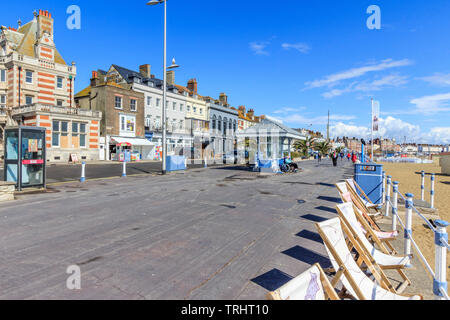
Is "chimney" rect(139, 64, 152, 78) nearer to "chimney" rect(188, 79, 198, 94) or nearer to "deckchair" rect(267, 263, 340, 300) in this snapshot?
"chimney" rect(188, 79, 198, 94)

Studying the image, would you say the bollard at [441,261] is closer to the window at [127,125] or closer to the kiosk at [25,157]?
the kiosk at [25,157]

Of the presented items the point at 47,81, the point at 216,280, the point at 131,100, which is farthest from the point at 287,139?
the point at 47,81

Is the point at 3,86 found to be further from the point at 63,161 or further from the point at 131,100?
the point at 131,100

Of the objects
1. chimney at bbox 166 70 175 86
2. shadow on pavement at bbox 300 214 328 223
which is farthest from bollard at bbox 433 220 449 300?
chimney at bbox 166 70 175 86

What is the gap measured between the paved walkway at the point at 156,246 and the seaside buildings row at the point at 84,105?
50.7 ft

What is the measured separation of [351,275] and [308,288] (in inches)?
35.3

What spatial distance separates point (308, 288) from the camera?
2152 mm

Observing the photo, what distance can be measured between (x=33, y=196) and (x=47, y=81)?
1078 inches

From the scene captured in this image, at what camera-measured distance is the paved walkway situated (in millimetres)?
3316

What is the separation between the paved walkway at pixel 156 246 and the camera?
332 centimetres

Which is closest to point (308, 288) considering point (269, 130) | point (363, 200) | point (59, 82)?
point (363, 200)

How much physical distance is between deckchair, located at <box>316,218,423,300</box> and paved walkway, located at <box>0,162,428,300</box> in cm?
88

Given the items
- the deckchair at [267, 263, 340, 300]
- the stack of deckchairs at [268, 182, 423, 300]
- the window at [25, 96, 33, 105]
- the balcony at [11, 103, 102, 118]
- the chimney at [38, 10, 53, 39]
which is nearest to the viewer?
the deckchair at [267, 263, 340, 300]

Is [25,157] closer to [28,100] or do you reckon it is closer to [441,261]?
[441,261]
